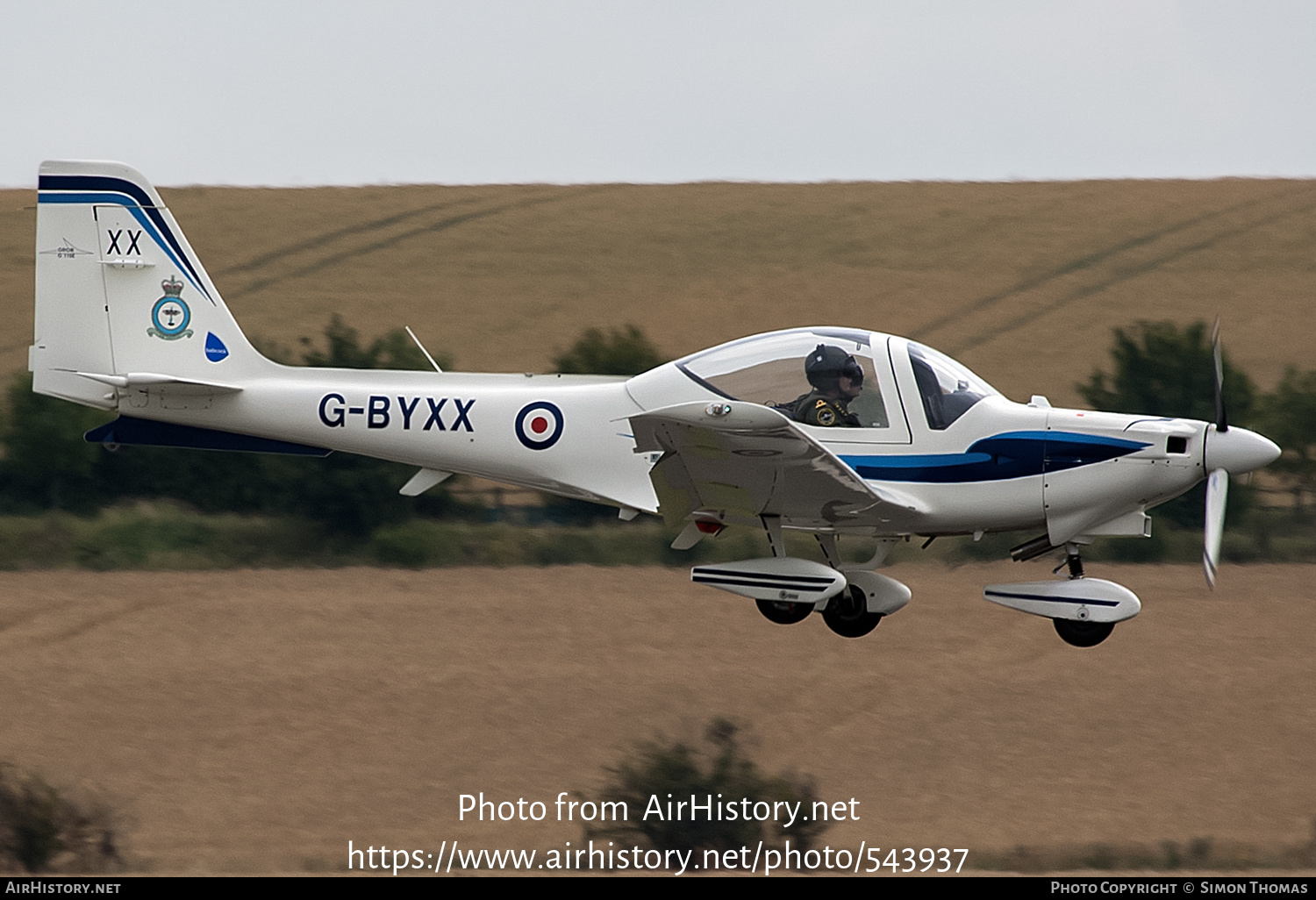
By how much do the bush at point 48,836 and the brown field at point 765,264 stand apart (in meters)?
15.8

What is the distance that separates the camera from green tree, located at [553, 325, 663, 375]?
1077 inches

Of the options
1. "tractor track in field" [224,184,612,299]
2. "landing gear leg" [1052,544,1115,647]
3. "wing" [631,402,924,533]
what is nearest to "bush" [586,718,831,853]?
"wing" [631,402,924,533]

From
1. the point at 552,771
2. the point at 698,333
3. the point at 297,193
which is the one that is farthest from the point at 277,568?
the point at 297,193

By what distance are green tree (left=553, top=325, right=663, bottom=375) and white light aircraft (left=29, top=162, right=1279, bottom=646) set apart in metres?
14.1

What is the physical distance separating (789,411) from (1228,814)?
35.1 feet

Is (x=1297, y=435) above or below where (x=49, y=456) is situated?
above

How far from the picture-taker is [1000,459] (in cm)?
1141

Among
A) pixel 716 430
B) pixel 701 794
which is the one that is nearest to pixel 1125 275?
pixel 701 794

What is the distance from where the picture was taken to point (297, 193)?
44.8m

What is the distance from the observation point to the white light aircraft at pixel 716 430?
11266mm

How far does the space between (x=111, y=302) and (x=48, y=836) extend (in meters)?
7.80

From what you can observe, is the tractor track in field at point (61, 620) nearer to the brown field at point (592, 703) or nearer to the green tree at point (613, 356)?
the brown field at point (592, 703)

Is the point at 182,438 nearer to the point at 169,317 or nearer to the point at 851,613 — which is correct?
the point at 169,317

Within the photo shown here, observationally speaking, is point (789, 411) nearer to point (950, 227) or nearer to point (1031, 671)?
point (1031, 671)
